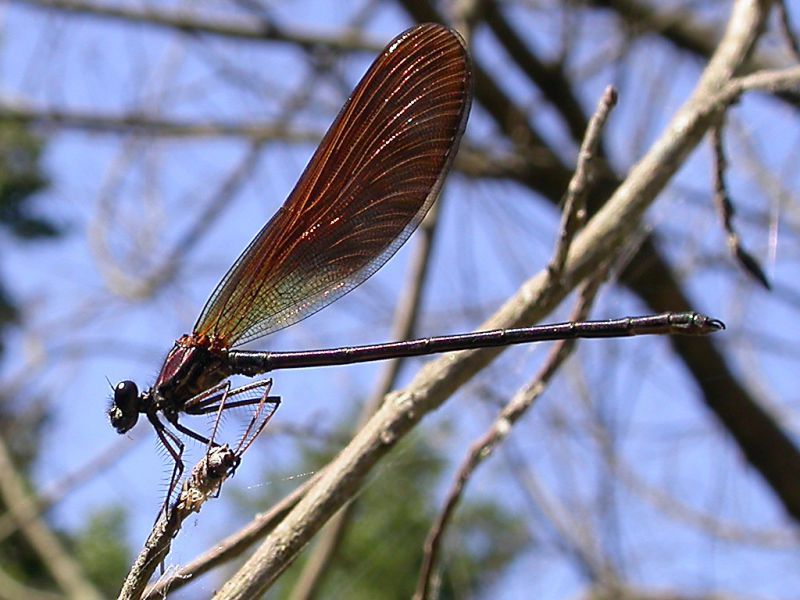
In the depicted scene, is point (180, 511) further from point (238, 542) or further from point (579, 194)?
point (579, 194)

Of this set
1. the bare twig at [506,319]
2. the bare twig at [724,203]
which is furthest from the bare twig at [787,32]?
the bare twig at [724,203]

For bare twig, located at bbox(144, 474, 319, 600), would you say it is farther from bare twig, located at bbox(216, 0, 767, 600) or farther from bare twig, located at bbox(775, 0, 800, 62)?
bare twig, located at bbox(775, 0, 800, 62)

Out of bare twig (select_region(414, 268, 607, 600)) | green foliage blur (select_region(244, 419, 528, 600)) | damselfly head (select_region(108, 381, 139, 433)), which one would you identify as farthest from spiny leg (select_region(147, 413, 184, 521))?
green foliage blur (select_region(244, 419, 528, 600))

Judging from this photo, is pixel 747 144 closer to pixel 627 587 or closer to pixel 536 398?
pixel 627 587

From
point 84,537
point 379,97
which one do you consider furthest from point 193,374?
point 84,537

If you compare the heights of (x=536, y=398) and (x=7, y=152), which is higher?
(x=7, y=152)

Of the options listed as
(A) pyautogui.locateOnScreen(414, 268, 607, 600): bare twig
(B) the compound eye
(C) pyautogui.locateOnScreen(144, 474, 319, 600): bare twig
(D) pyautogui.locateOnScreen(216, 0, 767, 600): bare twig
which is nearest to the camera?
(D) pyautogui.locateOnScreen(216, 0, 767, 600): bare twig
